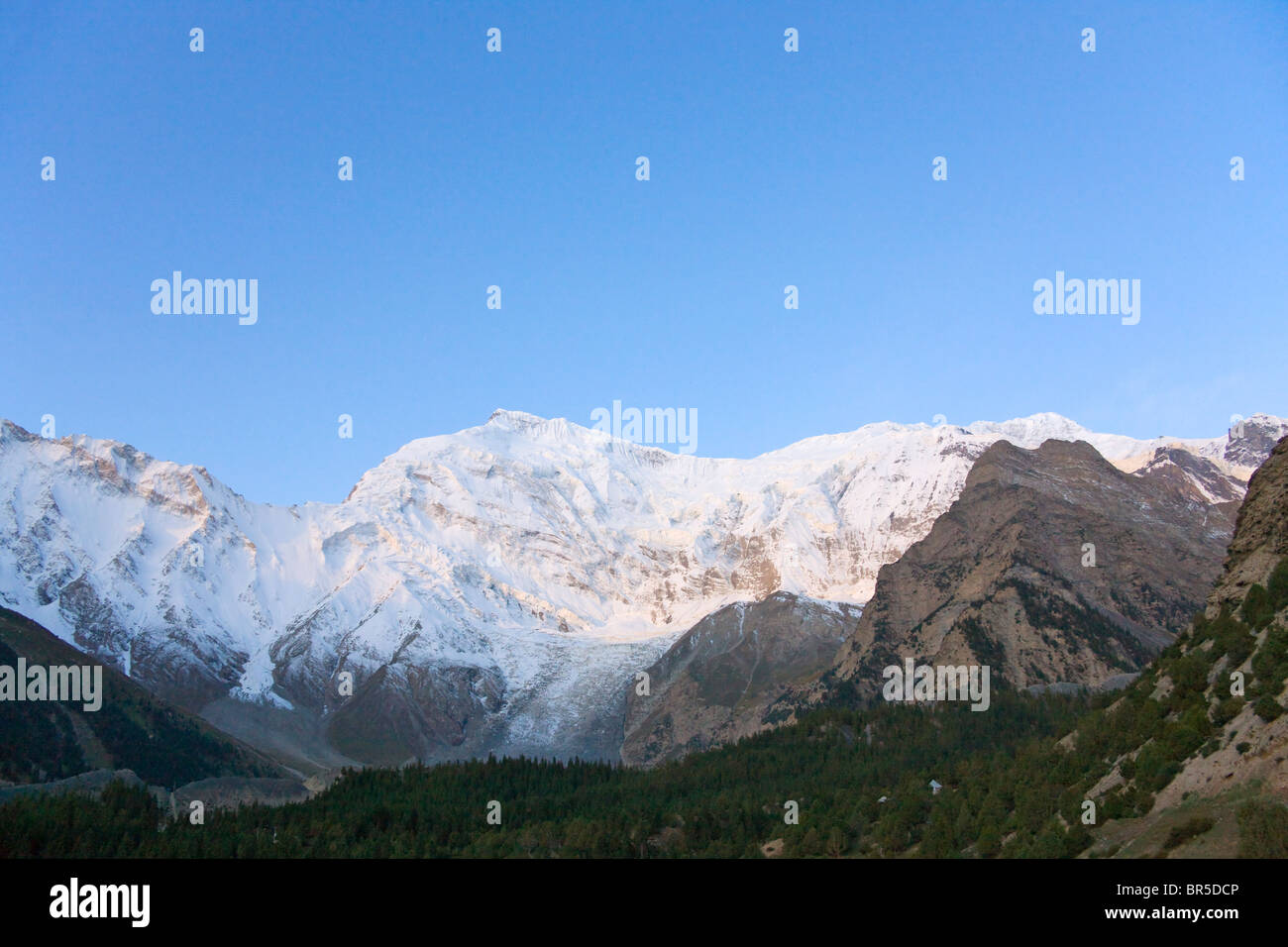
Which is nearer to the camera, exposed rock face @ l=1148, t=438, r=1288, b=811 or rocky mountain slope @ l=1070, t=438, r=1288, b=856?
rocky mountain slope @ l=1070, t=438, r=1288, b=856

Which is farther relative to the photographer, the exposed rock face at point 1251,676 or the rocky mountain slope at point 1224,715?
the exposed rock face at point 1251,676

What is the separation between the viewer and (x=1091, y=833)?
87.0 metres

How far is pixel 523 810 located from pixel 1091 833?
4437 inches

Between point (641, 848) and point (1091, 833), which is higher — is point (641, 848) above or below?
below

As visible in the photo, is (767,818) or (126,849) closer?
(126,849)

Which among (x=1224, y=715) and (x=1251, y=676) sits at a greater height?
(x=1251, y=676)

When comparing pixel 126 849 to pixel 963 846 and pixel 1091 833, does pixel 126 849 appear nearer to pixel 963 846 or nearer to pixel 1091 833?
pixel 963 846

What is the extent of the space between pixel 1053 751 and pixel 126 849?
346ft
